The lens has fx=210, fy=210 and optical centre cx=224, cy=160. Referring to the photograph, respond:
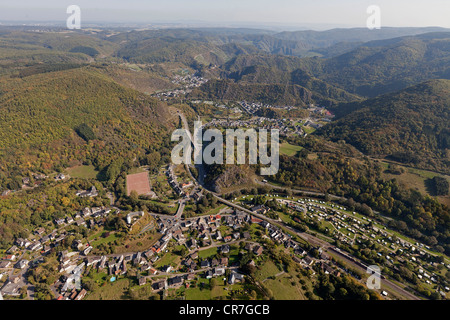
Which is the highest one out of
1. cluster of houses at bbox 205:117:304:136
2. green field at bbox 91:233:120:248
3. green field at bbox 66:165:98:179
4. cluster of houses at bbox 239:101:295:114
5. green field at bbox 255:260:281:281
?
cluster of houses at bbox 239:101:295:114

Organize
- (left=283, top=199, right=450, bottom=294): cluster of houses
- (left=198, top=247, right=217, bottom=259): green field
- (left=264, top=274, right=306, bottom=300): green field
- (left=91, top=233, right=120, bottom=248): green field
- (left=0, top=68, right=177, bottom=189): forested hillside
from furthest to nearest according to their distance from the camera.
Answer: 1. (left=0, top=68, right=177, bottom=189): forested hillside
2. (left=91, top=233, right=120, bottom=248): green field
3. (left=283, top=199, right=450, bottom=294): cluster of houses
4. (left=198, top=247, right=217, bottom=259): green field
5. (left=264, top=274, right=306, bottom=300): green field

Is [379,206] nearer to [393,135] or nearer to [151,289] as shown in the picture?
[393,135]

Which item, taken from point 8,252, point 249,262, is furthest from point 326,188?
point 8,252

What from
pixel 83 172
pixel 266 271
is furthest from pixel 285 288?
pixel 83 172

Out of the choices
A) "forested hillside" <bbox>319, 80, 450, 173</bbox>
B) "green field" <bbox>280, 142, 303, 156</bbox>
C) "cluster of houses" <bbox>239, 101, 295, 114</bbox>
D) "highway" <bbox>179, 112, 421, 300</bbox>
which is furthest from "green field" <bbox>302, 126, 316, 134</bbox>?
"highway" <bbox>179, 112, 421, 300</bbox>

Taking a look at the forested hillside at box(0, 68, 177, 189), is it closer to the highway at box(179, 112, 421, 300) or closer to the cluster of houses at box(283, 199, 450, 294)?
the highway at box(179, 112, 421, 300)

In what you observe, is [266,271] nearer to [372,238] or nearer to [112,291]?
[112,291]
